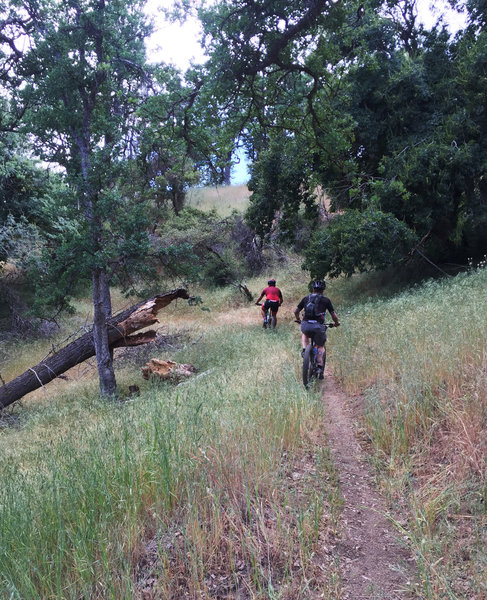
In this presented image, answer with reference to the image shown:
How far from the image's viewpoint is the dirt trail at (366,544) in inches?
97.7

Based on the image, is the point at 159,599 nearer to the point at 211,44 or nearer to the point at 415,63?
the point at 211,44

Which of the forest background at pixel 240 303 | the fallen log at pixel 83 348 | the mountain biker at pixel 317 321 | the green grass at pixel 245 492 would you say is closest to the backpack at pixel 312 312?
the mountain biker at pixel 317 321

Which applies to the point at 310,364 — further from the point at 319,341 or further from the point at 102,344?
the point at 102,344

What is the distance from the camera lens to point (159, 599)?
90.7 inches

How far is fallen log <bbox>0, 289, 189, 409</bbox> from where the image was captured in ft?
34.8

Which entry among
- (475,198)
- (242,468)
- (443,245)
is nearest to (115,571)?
(242,468)

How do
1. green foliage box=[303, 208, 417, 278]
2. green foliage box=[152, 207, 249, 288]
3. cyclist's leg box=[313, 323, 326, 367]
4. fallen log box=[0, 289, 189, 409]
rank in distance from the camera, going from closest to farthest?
cyclist's leg box=[313, 323, 326, 367]
fallen log box=[0, 289, 189, 409]
green foliage box=[303, 208, 417, 278]
green foliage box=[152, 207, 249, 288]

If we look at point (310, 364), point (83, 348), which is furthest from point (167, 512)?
point (83, 348)

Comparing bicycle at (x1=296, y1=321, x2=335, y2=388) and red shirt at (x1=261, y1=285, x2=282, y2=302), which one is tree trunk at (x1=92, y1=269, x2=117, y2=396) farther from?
red shirt at (x1=261, y1=285, x2=282, y2=302)

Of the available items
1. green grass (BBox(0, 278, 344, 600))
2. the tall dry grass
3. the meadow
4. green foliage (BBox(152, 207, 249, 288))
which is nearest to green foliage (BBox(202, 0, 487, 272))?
the tall dry grass

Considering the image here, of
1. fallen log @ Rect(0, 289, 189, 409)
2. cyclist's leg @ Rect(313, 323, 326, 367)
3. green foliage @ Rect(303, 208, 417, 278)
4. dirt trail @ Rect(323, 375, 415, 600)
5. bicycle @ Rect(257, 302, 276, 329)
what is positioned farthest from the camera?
bicycle @ Rect(257, 302, 276, 329)

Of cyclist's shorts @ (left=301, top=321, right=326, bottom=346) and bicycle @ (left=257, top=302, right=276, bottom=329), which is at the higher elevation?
cyclist's shorts @ (left=301, top=321, right=326, bottom=346)

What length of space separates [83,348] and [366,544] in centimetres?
965

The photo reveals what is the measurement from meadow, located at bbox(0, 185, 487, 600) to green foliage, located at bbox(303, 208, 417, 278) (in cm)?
810
